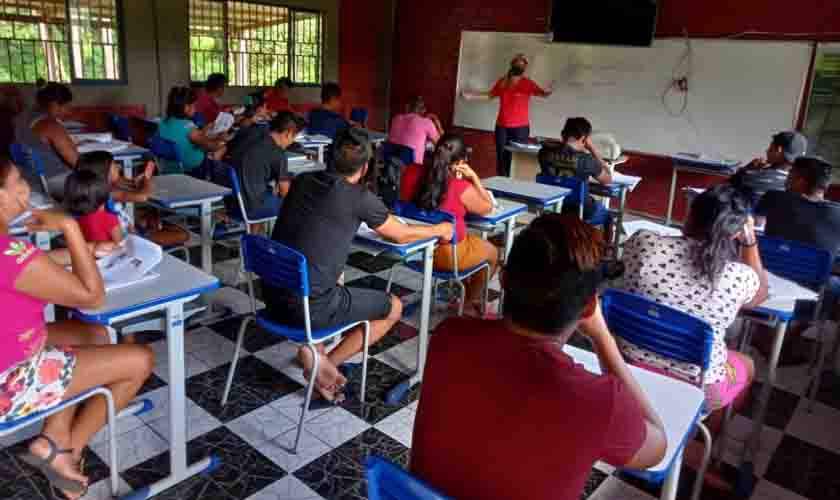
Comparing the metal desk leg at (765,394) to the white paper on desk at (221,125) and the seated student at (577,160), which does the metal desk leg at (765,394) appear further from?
the white paper on desk at (221,125)

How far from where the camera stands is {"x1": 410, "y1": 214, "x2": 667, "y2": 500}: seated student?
104cm

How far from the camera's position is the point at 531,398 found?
105 centimetres

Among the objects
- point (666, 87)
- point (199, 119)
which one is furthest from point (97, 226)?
point (666, 87)

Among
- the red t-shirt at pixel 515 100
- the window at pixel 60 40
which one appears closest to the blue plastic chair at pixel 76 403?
the window at pixel 60 40

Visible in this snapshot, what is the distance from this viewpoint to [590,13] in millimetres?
6820

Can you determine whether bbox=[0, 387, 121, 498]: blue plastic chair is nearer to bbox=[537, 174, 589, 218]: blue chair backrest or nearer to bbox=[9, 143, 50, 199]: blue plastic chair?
bbox=[9, 143, 50, 199]: blue plastic chair

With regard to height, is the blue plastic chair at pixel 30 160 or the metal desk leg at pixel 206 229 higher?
the blue plastic chair at pixel 30 160

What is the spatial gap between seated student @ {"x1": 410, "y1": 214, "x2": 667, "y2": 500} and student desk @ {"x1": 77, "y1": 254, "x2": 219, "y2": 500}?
1.05 m

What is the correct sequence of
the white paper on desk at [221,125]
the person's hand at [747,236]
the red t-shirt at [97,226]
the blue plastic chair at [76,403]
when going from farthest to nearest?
the white paper on desk at [221,125] → the red t-shirt at [97,226] → the person's hand at [747,236] → the blue plastic chair at [76,403]

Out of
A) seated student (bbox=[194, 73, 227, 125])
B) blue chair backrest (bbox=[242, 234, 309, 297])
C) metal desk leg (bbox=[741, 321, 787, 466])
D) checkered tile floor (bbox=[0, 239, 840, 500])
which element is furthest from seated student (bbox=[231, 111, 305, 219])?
seated student (bbox=[194, 73, 227, 125])

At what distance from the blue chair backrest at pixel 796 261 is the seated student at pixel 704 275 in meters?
0.92

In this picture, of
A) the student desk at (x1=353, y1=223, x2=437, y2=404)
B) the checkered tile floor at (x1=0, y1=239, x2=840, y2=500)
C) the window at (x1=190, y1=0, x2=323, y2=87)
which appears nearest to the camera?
the checkered tile floor at (x1=0, y1=239, x2=840, y2=500)

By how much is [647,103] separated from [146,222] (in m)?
5.03

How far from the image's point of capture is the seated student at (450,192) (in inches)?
126
